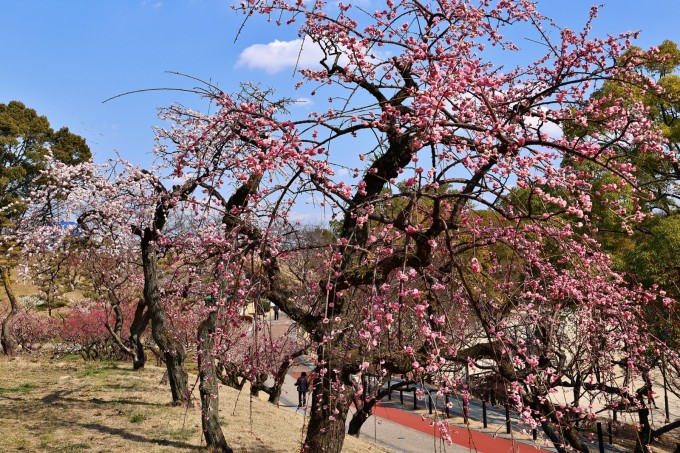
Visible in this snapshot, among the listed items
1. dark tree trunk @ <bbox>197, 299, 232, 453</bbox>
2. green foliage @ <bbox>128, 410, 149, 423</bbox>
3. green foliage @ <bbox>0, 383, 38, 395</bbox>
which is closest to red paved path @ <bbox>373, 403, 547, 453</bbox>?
dark tree trunk @ <bbox>197, 299, 232, 453</bbox>

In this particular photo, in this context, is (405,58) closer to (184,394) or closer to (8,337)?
(184,394)

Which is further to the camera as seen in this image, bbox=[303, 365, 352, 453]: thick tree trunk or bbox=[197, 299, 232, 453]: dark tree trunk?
bbox=[197, 299, 232, 453]: dark tree trunk

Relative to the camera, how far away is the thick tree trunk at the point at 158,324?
10250 mm

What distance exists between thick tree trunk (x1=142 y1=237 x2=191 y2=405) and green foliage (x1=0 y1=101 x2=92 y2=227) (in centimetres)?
2706

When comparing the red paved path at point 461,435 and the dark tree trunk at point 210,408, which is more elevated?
the dark tree trunk at point 210,408

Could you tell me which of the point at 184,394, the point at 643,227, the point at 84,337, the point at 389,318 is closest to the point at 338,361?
the point at 389,318

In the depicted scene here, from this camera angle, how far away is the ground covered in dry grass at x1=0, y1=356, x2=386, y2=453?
830 centimetres

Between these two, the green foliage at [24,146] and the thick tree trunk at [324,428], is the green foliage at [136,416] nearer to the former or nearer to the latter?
the thick tree trunk at [324,428]

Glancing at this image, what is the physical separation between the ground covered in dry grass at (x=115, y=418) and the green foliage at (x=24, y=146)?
2350 cm

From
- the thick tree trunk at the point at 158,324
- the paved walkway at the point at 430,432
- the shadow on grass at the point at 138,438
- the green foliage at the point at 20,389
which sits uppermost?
the thick tree trunk at the point at 158,324

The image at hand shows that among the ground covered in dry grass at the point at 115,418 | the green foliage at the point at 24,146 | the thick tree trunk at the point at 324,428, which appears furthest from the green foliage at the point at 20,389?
the green foliage at the point at 24,146

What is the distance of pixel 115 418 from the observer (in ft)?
32.4

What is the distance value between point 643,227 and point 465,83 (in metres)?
13.7

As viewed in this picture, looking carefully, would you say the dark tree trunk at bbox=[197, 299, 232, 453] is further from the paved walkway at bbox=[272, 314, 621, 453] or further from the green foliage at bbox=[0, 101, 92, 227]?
the green foliage at bbox=[0, 101, 92, 227]
